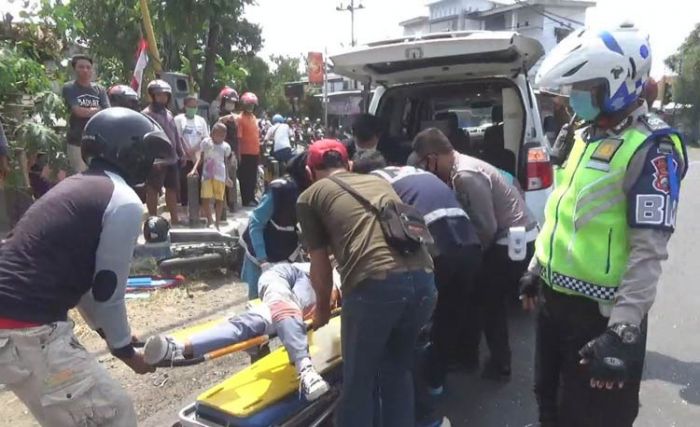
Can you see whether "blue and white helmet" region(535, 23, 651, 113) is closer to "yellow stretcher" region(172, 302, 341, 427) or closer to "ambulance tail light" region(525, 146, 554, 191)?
"yellow stretcher" region(172, 302, 341, 427)

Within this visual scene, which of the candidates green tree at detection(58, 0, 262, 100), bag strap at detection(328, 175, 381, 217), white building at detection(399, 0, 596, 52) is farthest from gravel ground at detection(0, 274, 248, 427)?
white building at detection(399, 0, 596, 52)

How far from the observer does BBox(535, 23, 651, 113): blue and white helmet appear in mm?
2297

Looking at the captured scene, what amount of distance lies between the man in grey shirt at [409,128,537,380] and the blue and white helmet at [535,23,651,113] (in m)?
1.62

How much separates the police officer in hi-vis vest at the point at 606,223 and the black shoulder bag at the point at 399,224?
0.53 m

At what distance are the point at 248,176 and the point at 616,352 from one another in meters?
7.91

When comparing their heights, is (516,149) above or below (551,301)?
above

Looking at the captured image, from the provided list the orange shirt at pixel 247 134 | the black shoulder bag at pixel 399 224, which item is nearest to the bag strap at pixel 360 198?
the black shoulder bag at pixel 399 224

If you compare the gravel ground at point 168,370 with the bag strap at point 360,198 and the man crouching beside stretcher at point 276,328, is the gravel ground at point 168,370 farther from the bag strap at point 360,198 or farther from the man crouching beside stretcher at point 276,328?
the bag strap at point 360,198

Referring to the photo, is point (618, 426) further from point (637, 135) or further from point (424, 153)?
point (424, 153)

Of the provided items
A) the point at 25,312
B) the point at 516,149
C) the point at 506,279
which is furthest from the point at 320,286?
the point at 516,149

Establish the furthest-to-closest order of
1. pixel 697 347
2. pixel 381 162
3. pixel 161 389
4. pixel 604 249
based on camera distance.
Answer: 1. pixel 697 347
2. pixel 161 389
3. pixel 381 162
4. pixel 604 249

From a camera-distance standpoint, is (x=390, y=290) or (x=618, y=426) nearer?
(x=618, y=426)

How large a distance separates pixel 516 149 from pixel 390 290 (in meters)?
3.14

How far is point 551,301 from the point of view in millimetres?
2574
